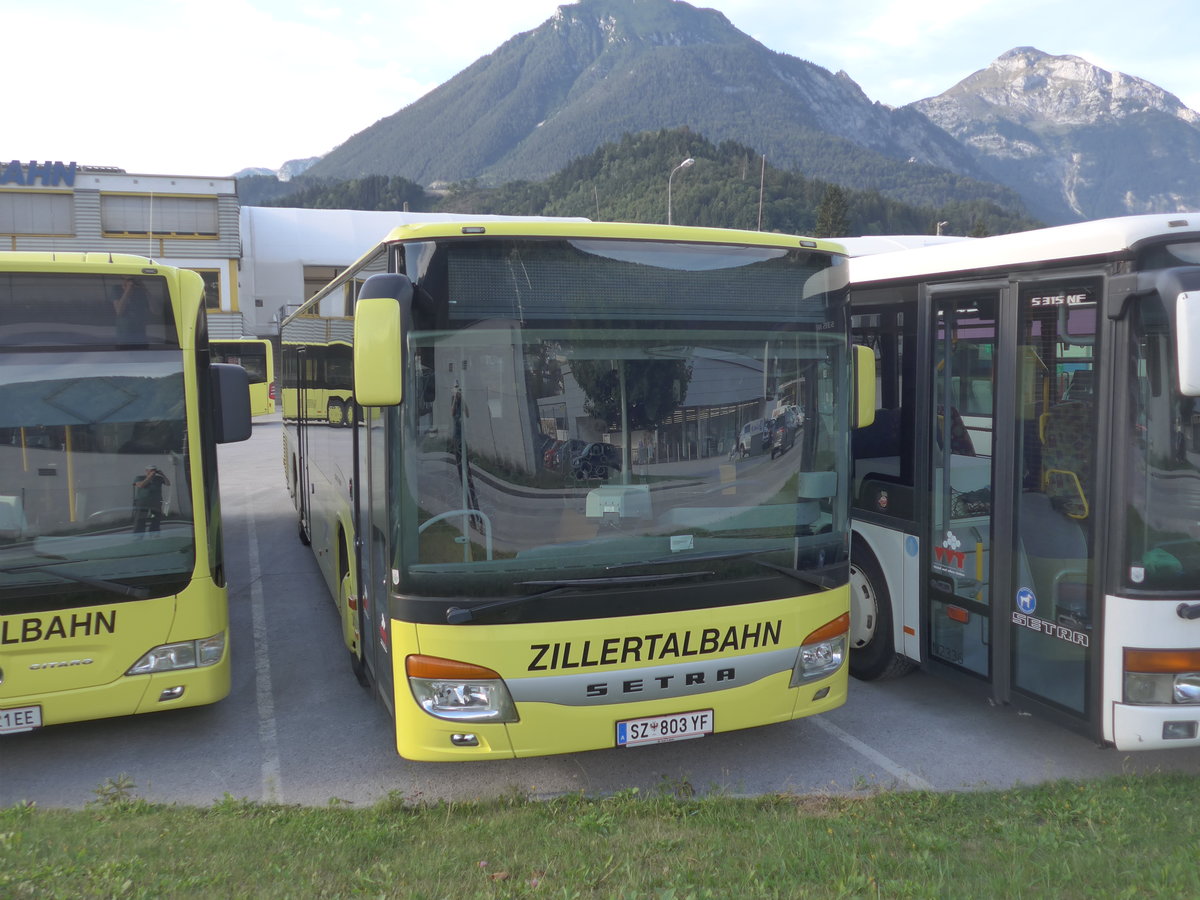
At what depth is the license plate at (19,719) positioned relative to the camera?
518 centimetres

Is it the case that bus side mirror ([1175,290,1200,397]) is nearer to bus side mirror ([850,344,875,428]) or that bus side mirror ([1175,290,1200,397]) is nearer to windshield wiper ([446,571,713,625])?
bus side mirror ([850,344,875,428])

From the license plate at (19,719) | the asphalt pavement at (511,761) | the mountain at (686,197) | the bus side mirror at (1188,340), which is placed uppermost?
the mountain at (686,197)

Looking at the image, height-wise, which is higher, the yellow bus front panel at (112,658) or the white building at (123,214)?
the white building at (123,214)

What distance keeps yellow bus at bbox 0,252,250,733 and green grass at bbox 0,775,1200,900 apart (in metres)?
Answer: 0.80

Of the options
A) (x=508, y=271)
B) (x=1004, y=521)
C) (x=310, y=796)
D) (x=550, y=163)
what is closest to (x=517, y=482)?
(x=508, y=271)

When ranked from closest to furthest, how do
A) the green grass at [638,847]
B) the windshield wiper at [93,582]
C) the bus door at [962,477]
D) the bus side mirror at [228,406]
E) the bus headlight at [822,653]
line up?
1. the green grass at [638,847]
2. the bus headlight at [822,653]
3. the windshield wiper at [93,582]
4. the bus door at [962,477]
5. the bus side mirror at [228,406]

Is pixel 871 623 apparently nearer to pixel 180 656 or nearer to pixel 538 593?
pixel 538 593

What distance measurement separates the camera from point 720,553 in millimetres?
4617

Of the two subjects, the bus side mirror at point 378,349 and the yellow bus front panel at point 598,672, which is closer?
the bus side mirror at point 378,349

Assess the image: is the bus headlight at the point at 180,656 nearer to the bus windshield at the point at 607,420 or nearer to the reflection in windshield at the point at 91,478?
the reflection in windshield at the point at 91,478

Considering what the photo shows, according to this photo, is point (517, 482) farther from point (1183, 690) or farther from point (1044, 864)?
point (1183, 690)

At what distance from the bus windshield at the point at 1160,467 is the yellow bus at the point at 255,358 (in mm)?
30656

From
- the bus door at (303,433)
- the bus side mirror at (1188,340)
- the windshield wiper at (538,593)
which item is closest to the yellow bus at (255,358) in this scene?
the bus door at (303,433)

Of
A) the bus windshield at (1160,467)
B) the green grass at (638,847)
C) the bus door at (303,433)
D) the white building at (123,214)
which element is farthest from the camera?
the white building at (123,214)
